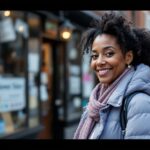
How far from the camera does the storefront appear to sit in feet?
21.7

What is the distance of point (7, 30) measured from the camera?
21.5 feet

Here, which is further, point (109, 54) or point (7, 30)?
point (7, 30)

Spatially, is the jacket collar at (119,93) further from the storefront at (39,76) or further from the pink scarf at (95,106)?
the storefront at (39,76)

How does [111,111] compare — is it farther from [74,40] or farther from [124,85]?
[74,40]

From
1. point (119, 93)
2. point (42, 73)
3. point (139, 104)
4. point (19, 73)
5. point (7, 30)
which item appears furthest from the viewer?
point (42, 73)

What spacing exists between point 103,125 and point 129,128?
6.0 inches

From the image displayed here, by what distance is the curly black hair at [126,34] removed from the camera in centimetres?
223

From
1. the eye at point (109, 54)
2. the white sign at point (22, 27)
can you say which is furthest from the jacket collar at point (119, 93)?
the white sign at point (22, 27)

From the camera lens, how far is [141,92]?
2.09 meters

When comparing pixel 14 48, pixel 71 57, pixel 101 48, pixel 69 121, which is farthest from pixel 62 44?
pixel 101 48

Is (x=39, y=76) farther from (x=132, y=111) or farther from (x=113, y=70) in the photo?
(x=132, y=111)

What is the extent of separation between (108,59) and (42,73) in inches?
229

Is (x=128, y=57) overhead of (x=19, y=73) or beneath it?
overhead

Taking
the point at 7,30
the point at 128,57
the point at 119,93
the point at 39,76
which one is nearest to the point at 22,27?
the point at 7,30
